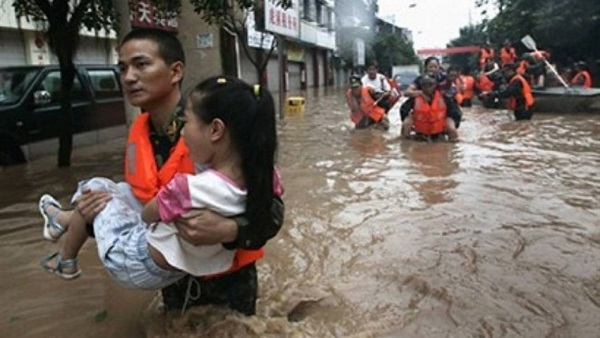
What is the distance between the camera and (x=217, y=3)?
643cm

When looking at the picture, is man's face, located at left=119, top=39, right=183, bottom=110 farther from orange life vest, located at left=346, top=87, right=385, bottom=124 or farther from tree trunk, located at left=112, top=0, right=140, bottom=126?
orange life vest, located at left=346, top=87, right=385, bottom=124

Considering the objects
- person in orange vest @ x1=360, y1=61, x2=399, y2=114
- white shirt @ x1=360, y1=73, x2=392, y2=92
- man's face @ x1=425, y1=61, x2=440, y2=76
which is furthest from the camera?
white shirt @ x1=360, y1=73, x2=392, y2=92

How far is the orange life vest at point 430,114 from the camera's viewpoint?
29.6ft

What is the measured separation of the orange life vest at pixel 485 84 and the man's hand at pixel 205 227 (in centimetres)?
1693

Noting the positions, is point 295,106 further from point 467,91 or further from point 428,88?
point 428,88

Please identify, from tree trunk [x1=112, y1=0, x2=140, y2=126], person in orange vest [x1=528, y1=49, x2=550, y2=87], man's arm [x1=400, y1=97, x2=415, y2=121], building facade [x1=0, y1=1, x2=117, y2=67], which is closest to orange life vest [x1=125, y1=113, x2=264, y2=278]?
tree trunk [x1=112, y1=0, x2=140, y2=126]

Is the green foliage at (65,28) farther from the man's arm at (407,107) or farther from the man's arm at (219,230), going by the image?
the man's arm at (219,230)

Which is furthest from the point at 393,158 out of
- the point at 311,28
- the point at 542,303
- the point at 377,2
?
the point at 377,2

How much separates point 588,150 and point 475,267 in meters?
5.63

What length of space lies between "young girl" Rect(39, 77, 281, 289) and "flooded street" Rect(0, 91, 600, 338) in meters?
0.38

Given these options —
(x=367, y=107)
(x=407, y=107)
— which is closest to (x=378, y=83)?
(x=367, y=107)

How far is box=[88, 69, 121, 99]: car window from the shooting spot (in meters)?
9.09

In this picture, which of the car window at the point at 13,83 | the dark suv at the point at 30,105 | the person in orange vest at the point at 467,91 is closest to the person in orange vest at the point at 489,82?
the person in orange vest at the point at 467,91

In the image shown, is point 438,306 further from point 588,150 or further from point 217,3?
point 588,150
